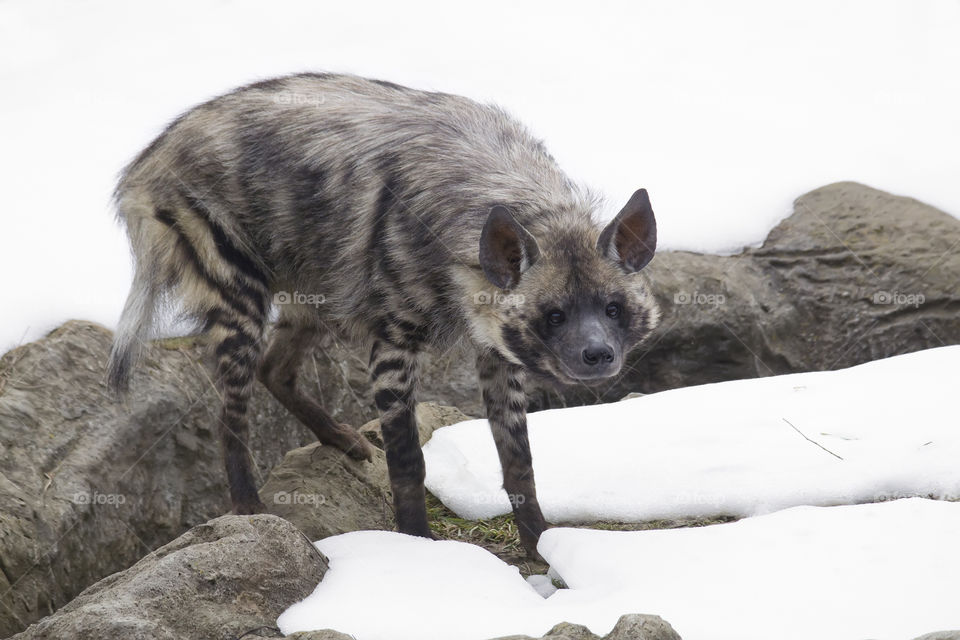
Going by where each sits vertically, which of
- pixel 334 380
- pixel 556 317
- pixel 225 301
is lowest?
pixel 334 380

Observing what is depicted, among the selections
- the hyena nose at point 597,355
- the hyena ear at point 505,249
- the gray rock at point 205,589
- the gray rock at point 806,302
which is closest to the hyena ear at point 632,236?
the hyena ear at point 505,249

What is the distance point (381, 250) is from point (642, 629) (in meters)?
2.40

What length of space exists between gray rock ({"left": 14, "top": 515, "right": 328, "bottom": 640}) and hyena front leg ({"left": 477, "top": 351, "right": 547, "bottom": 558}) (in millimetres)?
1163

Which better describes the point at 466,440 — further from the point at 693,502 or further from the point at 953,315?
the point at 953,315

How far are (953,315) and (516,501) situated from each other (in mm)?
3641

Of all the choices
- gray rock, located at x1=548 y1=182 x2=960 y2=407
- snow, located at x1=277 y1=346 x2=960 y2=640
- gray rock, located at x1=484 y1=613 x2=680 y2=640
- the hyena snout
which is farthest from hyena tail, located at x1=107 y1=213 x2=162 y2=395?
gray rock, located at x1=484 y1=613 x2=680 y2=640

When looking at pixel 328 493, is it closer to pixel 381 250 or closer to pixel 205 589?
pixel 381 250

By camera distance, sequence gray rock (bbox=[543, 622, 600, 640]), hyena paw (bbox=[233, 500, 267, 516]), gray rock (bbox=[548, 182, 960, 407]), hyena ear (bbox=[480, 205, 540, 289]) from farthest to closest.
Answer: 1. gray rock (bbox=[548, 182, 960, 407])
2. hyena paw (bbox=[233, 500, 267, 516])
3. hyena ear (bbox=[480, 205, 540, 289])
4. gray rock (bbox=[543, 622, 600, 640])

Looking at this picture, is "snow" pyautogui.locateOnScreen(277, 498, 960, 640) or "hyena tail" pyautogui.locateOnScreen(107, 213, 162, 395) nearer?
"snow" pyautogui.locateOnScreen(277, 498, 960, 640)

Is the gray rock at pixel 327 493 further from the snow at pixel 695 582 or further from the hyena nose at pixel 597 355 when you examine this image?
the hyena nose at pixel 597 355

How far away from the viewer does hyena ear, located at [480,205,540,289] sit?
4.48 meters

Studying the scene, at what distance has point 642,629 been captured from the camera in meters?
3.14

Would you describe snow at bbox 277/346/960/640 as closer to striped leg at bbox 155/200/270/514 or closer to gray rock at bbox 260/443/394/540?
gray rock at bbox 260/443/394/540

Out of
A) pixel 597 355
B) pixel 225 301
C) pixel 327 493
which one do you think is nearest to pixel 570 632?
pixel 597 355
